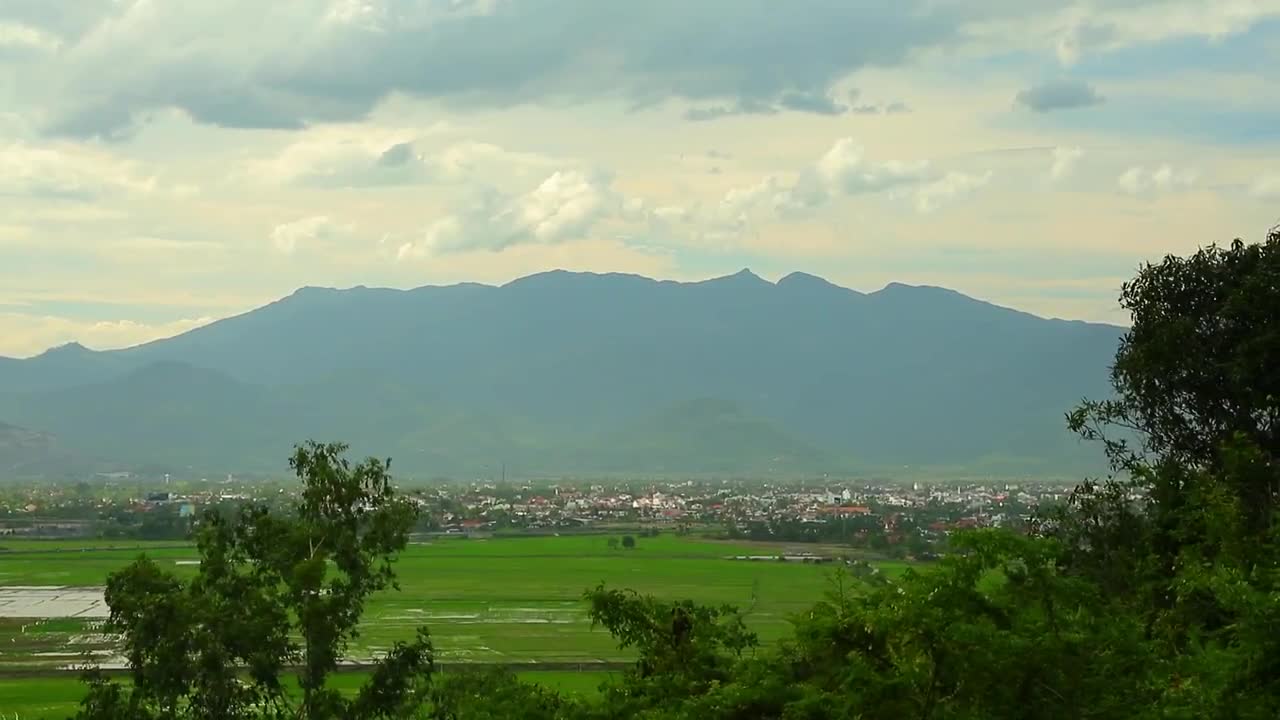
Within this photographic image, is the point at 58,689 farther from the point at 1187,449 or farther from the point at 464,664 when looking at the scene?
the point at 1187,449

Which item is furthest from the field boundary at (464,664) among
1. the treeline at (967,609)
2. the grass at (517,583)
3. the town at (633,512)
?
the town at (633,512)

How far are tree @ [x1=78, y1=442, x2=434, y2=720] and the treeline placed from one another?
0.11ft

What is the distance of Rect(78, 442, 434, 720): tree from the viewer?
62.9ft

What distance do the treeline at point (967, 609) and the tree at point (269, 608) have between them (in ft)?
0.11

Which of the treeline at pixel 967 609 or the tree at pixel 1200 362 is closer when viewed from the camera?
the treeline at pixel 967 609

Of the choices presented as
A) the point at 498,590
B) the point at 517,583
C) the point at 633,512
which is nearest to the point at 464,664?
the point at 498,590

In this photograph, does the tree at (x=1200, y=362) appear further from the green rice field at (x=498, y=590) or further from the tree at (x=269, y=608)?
the tree at (x=269, y=608)

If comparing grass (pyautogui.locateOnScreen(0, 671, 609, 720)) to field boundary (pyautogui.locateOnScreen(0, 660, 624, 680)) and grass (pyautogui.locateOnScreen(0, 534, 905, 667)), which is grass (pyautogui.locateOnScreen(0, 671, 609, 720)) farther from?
grass (pyautogui.locateOnScreen(0, 534, 905, 667))

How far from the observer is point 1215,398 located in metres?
22.7

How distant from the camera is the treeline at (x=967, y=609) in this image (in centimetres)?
1234

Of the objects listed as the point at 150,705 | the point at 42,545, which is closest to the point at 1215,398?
the point at 150,705

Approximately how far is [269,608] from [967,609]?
1040 centimetres

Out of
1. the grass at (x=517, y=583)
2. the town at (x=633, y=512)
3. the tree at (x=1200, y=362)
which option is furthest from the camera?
the town at (x=633, y=512)

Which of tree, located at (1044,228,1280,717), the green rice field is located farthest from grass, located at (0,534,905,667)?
tree, located at (1044,228,1280,717)
